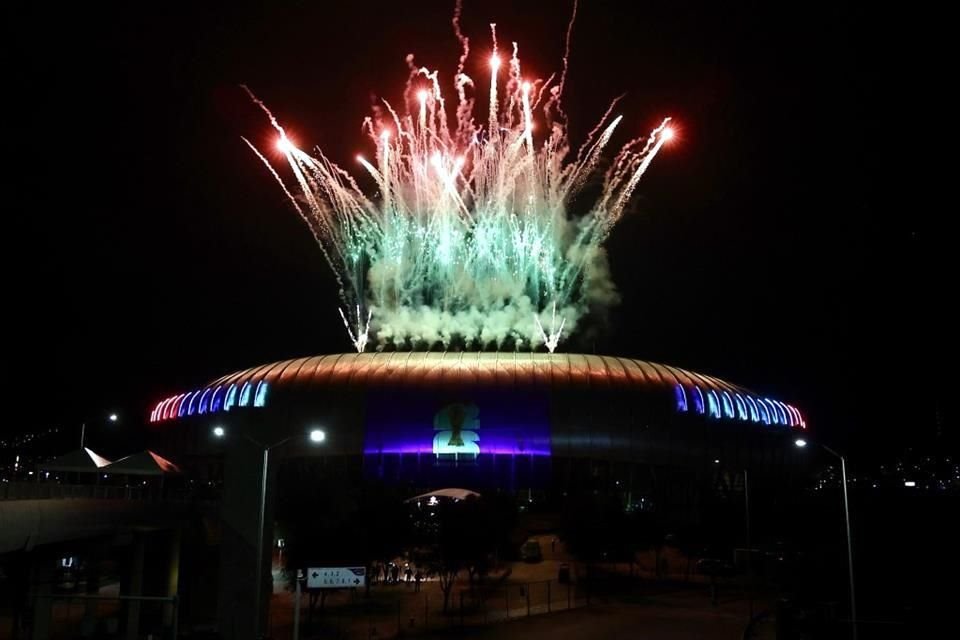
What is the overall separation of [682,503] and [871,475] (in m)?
74.3

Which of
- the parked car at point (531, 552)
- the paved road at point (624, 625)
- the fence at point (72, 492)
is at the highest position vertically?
the fence at point (72, 492)

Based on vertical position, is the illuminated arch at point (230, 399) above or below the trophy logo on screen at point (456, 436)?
above

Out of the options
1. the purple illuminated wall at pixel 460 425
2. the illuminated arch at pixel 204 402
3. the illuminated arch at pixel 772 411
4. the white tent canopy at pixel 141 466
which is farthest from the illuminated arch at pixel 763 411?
the white tent canopy at pixel 141 466

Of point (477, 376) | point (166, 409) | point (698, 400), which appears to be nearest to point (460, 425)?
point (477, 376)

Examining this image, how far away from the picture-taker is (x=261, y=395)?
84.1 m

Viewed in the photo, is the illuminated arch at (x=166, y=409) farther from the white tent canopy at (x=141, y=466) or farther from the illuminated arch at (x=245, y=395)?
the white tent canopy at (x=141, y=466)

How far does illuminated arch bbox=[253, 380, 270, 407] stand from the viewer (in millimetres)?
83438

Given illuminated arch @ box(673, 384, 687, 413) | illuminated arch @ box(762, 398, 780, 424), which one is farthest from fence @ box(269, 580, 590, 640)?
illuminated arch @ box(762, 398, 780, 424)

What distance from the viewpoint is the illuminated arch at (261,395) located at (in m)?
83.4

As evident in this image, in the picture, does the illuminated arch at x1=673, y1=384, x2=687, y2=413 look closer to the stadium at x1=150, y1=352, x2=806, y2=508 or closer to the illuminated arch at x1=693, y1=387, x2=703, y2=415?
the stadium at x1=150, y1=352, x2=806, y2=508

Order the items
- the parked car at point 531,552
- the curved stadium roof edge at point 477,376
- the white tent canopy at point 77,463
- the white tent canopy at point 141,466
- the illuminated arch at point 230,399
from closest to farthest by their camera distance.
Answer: the white tent canopy at point 77,463
the white tent canopy at point 141,466
the parked car at point 531,552
the curved stadium roof edge at point 477,376
the illuminated arch at point 230,399

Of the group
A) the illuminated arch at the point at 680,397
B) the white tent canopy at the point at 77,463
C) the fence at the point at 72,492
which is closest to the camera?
the fence at the point at 72,492

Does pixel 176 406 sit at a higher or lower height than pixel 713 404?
higher

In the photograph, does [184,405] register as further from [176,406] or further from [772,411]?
[772,411]
